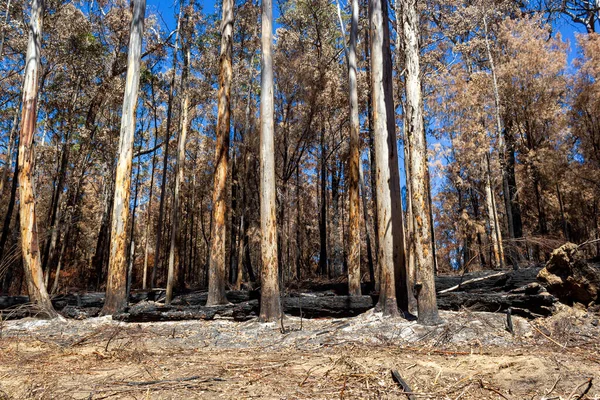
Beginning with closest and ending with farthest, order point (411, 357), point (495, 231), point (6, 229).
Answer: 1. point (411, 357)
2. point (6, 229)
3. point (495, 231)

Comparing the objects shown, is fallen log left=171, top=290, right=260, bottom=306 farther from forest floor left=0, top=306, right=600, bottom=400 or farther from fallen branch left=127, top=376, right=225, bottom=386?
fallen branch left=127, top=376, right=225, bottom=386

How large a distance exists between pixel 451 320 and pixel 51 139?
21.4m

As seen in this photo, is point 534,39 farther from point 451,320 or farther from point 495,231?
point 451,320

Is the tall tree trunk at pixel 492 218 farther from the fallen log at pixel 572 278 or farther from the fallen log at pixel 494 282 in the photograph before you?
the fallen log at pixel 572 278

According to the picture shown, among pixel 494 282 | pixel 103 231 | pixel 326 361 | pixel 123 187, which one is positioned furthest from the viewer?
pixel 103 231

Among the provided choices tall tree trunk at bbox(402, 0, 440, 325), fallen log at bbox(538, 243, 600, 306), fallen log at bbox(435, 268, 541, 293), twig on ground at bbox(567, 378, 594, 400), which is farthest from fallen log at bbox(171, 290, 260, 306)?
twig on ground at bbox(567, 378, 594, 400)

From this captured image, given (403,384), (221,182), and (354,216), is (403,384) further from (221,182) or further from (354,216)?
(221,182)

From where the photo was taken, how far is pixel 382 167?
821 cm

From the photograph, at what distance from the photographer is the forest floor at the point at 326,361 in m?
3.55

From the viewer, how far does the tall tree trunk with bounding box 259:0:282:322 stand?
823cm

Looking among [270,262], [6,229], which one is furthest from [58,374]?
[6,229]

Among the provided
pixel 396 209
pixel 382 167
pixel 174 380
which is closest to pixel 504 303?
pixel 396 209

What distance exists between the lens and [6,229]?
14.5 meters

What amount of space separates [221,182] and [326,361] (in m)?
6.27
